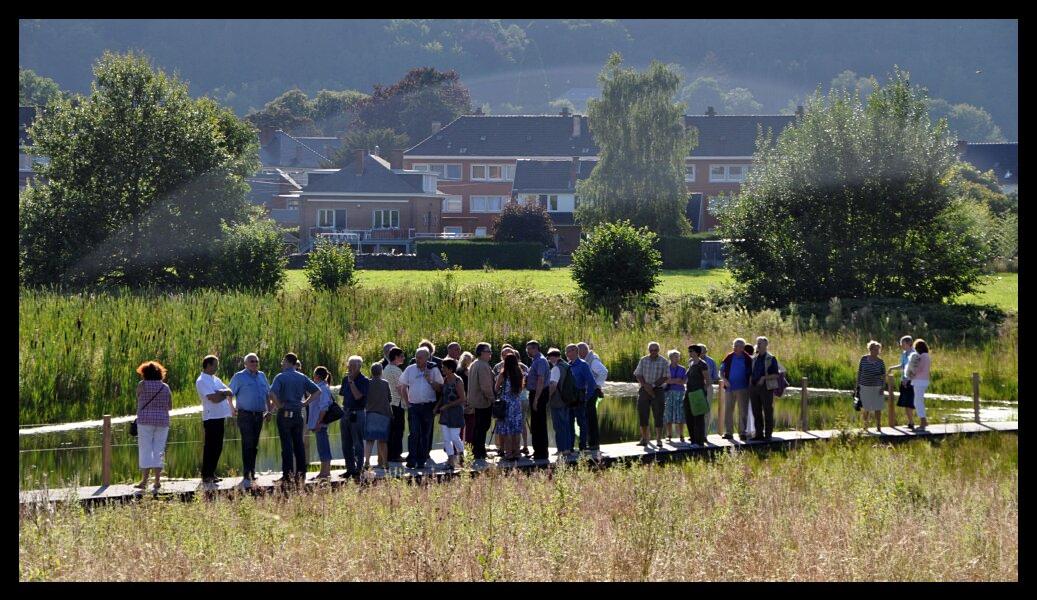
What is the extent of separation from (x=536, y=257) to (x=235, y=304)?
35694mm

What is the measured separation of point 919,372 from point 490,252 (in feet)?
160

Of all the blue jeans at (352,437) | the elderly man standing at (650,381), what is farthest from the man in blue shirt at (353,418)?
the elderly man standing at (650,381)

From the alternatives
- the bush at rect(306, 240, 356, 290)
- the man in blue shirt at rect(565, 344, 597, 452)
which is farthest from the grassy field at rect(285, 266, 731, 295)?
the man in blue shirt at rect(565, 344, 597, 452)

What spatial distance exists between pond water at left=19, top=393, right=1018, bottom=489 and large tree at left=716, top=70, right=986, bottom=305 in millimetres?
14641

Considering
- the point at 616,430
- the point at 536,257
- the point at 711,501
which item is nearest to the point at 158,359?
the point at 616,430

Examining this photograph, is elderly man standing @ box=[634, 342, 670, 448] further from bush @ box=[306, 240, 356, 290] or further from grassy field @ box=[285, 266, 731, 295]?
grassy field @ box=[285, 266, 731, 295]

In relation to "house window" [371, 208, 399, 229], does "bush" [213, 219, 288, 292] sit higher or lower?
lower

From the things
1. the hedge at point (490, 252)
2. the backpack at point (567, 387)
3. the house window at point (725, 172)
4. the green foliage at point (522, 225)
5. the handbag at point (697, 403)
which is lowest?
the handbag at point (697, 403)

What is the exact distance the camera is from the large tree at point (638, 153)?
251ft

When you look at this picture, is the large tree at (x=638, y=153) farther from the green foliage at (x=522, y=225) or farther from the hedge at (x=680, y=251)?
the green foliage at (x=522, y=225)

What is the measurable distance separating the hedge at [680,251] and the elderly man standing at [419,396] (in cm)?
5374

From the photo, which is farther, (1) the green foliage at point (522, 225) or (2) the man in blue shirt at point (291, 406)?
(1) the green foliage at point (522, 225)

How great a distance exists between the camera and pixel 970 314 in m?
36.3

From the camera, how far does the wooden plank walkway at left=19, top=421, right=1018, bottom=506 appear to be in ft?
46.6
